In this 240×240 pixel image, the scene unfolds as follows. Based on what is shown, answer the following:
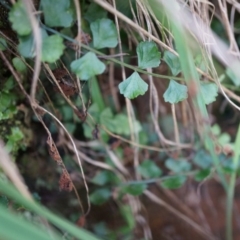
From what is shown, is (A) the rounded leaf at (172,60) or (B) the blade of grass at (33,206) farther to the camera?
(A) the rounded leaf at (172,60)

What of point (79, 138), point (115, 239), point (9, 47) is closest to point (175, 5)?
point (9, 47)

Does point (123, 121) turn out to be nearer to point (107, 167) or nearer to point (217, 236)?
point (107, 167)

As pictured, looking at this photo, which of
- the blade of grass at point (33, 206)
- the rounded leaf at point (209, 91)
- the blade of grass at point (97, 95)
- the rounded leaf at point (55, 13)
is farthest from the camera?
the blade of grass at point (97, 95)

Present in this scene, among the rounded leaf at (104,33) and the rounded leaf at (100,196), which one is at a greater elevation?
the rounded leaf at (104,33)

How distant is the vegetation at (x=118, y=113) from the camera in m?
0.58

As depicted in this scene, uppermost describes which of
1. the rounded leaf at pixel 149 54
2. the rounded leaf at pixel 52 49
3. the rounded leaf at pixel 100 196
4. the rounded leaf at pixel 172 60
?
the rounded leaf at pixel 52 49

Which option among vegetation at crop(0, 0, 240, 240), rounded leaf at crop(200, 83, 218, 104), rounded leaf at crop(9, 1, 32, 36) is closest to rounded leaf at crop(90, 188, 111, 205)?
vegetation at crop(0, 0, 240, 240)

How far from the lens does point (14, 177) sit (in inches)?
18.4

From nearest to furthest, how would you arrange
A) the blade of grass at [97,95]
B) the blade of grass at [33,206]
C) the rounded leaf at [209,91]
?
1. the blade of grass at [33,206]
2. the rounded leaf at [209,91]
3. the blade of grass at [97,95]

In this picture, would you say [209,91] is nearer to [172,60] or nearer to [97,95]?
[172,60]

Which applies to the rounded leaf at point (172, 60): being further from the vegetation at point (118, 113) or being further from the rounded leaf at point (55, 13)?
the rounded leaf at point (55, 13)

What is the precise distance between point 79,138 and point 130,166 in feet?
0.49

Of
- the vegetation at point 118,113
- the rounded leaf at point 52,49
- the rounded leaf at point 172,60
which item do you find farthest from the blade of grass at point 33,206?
the rounded leaf at point 172,60

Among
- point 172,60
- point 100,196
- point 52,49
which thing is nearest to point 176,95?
point 172,60
